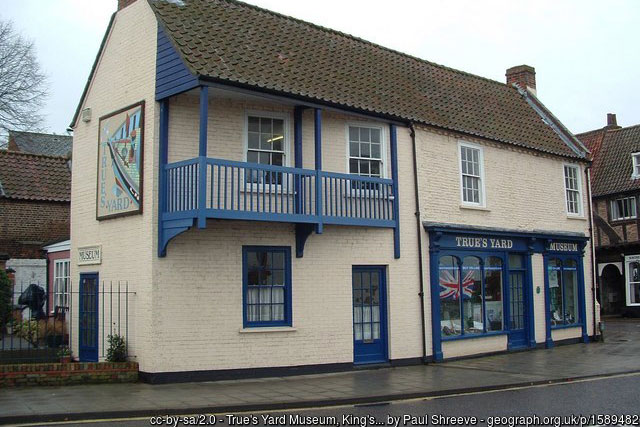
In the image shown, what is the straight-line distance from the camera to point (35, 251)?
2391 cm

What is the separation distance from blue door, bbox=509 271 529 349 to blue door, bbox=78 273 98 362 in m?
11.6

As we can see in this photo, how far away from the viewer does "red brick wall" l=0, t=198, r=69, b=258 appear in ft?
77.7

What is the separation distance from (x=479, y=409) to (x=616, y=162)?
3202cm

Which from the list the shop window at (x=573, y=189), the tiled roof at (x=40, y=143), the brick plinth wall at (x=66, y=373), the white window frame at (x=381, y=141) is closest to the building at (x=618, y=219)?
the shop window at (x=573, y=189)

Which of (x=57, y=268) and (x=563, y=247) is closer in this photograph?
(x=57, y=268)


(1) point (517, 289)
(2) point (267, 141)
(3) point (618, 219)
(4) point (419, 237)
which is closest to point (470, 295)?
(1) point (517, 289)

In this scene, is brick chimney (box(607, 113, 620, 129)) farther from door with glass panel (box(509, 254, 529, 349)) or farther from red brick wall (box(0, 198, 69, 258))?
red brick wall (box(0, 198, 69, 258))

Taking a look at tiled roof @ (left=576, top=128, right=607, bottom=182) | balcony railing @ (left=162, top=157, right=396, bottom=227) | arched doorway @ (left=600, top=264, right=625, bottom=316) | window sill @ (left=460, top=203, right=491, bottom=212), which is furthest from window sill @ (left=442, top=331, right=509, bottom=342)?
tiled roof @ (left=576, top=128, right=607, bottom=182)

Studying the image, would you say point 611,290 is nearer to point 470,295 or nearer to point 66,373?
point 470,295

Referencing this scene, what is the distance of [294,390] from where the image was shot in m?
12.4

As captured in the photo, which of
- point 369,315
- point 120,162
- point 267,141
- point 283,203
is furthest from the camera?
point 369,315

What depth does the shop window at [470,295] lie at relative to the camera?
1781 centimetres

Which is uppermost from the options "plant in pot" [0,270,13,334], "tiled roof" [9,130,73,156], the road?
"tiled roof" [9,130,73,156]

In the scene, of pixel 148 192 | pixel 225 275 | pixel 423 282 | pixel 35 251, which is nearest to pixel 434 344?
pixel 423 282
